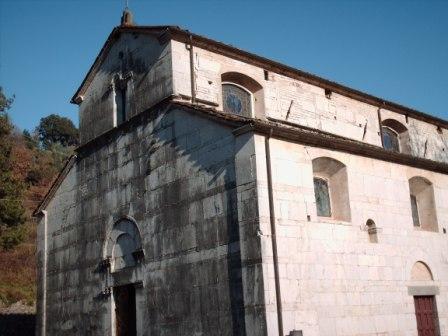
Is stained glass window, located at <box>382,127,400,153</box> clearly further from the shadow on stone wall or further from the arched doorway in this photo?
the shadow on stone wall

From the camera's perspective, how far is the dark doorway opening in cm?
1509

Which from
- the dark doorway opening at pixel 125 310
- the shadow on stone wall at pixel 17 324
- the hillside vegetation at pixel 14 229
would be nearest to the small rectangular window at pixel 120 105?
the dark doorway opening at pixel 125 310

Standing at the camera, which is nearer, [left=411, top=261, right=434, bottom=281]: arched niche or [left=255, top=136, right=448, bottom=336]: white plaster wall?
[left=255, top=136, right=448, bottom=336]: white plaster wall

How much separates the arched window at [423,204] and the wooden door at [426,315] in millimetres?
2335

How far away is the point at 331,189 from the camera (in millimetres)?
14016

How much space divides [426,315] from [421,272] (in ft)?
3.89

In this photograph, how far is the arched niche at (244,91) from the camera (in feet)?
54.7

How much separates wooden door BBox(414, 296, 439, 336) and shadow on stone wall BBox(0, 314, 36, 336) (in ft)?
57.3

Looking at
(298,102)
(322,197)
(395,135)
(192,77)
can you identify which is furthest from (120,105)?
(395,135)

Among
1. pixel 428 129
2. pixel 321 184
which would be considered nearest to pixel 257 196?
pixel 321 184

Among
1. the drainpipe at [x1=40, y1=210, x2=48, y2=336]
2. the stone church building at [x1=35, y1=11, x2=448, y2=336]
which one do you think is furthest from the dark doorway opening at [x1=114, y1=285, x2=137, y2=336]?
the drainpipe at [x1=40, y1=210, x2=48, y2=336]

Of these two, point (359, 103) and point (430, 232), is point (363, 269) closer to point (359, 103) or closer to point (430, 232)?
point (430, 232)

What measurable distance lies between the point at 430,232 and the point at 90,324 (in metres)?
10.6

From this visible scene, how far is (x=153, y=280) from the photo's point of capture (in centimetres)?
1398
